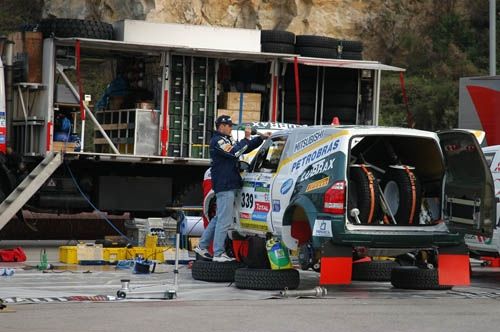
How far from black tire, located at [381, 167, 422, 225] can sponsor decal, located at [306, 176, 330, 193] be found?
0.95 meters

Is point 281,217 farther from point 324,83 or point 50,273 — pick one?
point 324,83

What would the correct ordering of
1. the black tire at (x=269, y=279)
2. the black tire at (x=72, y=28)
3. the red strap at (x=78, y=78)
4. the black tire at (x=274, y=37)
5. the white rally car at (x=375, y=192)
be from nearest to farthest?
the white rally car at (x=375, y=192)
the black tire at (x=269, y=279)
the red strap at (x=78, y=78)
the black tire at (x=72, y=28)
the black tire at (x=274, y=37)

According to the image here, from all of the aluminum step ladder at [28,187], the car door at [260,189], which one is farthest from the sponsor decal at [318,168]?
the aluminum step ladder at [28,187]

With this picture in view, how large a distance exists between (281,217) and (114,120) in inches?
350

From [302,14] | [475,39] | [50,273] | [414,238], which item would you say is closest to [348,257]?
[414,238]

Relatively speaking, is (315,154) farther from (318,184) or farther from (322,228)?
(322,228)

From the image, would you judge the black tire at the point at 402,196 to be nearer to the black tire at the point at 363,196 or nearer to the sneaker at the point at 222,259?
the black tire at the point at 363,196

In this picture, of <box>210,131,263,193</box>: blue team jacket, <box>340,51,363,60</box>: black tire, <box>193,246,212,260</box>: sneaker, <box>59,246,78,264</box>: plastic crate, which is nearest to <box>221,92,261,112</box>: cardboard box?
<box>340,51,363,60</box>: black tire

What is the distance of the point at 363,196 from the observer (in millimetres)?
13047

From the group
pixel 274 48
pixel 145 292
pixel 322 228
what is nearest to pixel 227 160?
pixel 322 228

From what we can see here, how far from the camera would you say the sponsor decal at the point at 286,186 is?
13617 mm

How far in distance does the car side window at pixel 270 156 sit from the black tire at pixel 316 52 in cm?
836

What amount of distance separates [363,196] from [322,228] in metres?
0.59

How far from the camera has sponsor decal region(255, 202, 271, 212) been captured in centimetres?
1404
